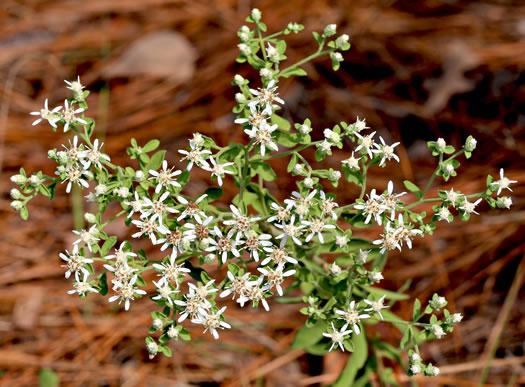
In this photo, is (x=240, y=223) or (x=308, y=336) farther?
(x=308, y=336)

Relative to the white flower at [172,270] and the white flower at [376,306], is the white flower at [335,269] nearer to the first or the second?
the white flower at [376,306]

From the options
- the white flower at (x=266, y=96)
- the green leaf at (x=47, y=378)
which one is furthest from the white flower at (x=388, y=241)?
the green leaf at (x=47, y=378)

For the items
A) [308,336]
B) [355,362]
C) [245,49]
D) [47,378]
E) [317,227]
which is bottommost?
[47,378]

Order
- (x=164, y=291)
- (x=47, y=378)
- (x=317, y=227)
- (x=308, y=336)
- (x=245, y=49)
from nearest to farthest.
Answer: (x=164, y=291) → (x=317, y=227) → (x=245, y=49) → (x=308, y=336) → (x=47, y=378)

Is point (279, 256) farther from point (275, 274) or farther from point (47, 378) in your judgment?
point (47, 378)

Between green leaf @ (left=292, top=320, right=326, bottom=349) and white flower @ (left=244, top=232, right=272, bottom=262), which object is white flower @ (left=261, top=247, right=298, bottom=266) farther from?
green leaf @ (left=292, top=320, right=326, bottom=349)

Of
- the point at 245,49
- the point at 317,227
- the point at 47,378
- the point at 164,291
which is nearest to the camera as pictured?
the point at 164,291

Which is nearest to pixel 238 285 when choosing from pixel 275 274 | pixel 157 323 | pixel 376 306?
pixel 275 274

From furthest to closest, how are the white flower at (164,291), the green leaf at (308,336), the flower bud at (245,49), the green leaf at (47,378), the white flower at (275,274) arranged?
the green leaf at (47,378), the green leaf at (308,336), the flower bud at (245,49), the white flower at (275,274), the white flower at (164,291)
